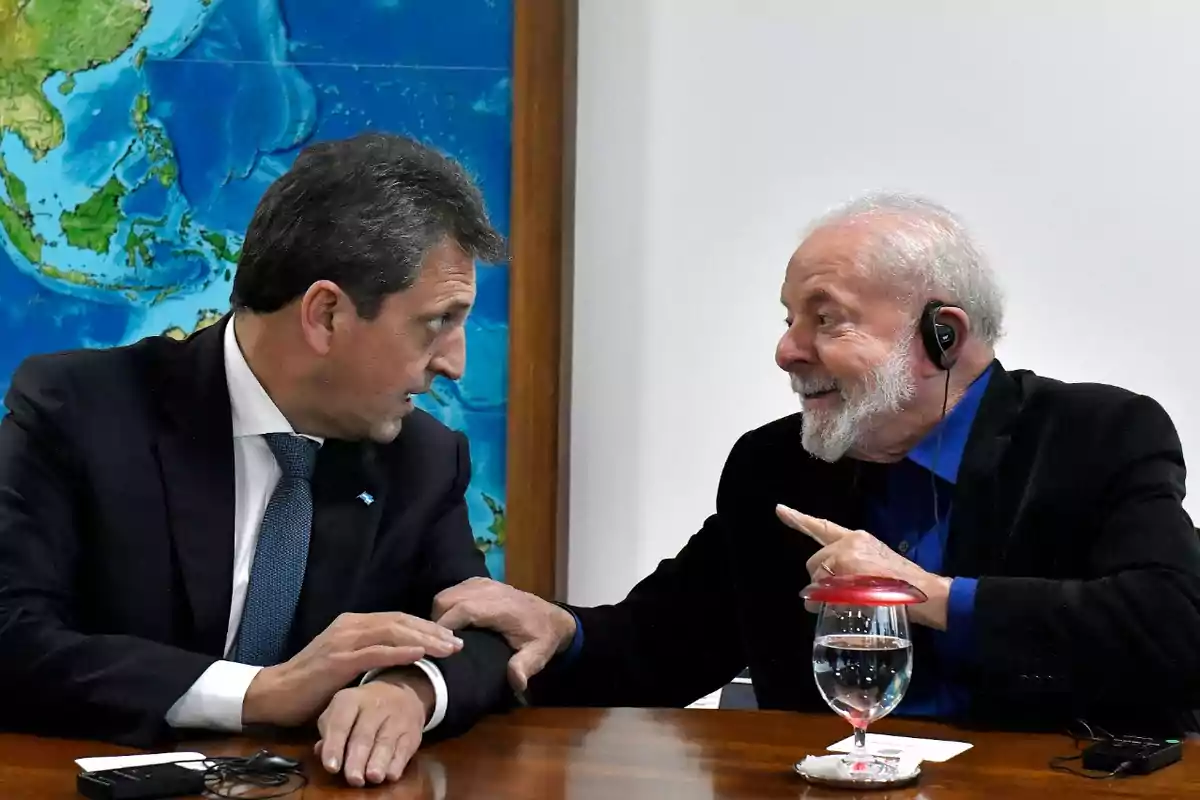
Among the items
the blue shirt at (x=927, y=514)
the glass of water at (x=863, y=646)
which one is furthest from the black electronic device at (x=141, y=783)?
the blue shirt at (x=927, y=514)

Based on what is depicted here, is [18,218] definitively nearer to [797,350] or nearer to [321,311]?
[321,311]

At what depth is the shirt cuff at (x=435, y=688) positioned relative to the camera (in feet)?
5.36

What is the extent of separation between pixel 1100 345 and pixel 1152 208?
0.30m

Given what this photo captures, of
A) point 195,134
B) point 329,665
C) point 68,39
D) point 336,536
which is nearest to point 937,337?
point 336,536

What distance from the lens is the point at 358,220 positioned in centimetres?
195

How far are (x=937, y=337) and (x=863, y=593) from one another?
821mm

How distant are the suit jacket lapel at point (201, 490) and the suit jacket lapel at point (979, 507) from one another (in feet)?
3.39

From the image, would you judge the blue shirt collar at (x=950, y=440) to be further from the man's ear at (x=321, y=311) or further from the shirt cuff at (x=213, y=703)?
the shirt cuff at (x=213, y=703)

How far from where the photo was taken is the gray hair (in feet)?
7.07

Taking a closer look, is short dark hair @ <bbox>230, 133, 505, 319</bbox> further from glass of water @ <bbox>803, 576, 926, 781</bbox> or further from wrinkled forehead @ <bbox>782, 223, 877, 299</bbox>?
glass of water @ <bbox>803, 576, 926, 781</bbox>

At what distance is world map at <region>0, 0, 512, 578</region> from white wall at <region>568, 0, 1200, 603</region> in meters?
0.22

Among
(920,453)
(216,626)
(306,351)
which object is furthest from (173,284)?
(920,453)

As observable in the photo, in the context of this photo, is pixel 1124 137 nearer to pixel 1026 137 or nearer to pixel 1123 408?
pixel 1026 137

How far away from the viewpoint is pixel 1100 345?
288cm
